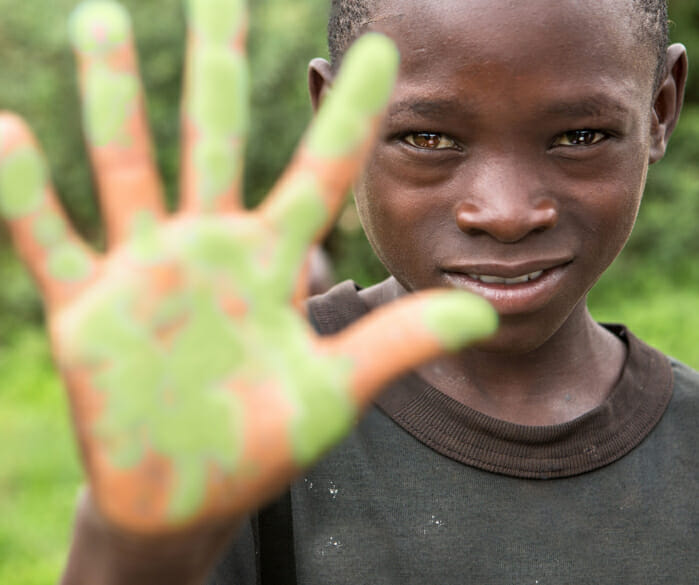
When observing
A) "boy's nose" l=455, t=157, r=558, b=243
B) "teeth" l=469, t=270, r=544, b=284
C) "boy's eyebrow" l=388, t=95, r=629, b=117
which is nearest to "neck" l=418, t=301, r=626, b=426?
"teeth" l=469, t=270, r=544, b=284

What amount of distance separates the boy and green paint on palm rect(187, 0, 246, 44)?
50cm

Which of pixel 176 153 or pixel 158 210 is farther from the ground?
pixel 158 210

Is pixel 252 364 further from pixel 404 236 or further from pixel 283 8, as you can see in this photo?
pixel 283 8

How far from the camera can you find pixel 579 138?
143 centimetres

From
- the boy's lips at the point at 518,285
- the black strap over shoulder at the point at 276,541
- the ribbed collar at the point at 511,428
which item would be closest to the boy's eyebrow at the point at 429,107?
the boy's lips at the point at 518,285

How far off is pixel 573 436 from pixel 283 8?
686cm

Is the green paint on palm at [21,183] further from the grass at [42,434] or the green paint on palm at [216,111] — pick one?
the grass at [42,434]

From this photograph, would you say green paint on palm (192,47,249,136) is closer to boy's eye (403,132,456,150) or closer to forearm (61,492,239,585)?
forearm (61,492,239,585)

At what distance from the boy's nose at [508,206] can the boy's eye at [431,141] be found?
0.08m

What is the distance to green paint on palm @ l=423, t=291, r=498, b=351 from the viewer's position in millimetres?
903

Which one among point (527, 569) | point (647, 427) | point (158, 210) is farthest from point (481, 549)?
point (158, 210)

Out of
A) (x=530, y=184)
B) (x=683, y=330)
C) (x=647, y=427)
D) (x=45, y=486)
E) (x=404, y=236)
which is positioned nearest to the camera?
(x=530, y=184)

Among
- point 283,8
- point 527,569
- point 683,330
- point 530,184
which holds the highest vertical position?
point 530,184

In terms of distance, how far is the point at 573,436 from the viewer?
5.24 ft
